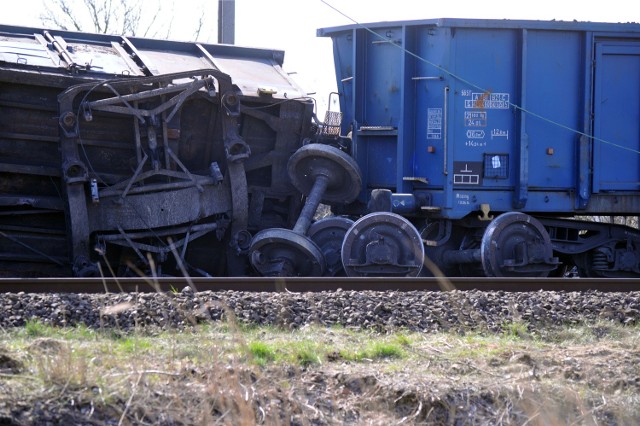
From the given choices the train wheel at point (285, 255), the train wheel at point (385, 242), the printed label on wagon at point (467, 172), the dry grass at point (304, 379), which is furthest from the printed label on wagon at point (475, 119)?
the dry grass at point (304, 379)

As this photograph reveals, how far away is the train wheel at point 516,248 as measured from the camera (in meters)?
10.3

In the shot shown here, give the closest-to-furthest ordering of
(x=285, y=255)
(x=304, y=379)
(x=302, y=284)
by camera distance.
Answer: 1. (x=304, y=379)
2. (x=302, y=284)
3. (x=285, y=255)

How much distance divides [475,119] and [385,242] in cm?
217

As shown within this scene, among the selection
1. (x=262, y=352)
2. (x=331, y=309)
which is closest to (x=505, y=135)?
(x=331, y=309)

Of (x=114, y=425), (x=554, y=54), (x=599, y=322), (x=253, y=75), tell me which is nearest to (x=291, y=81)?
(x=253, y=75)

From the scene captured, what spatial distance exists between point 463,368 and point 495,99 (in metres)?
6.15

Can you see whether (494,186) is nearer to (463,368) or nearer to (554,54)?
(554,54)

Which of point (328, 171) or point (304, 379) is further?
point (328, 171)

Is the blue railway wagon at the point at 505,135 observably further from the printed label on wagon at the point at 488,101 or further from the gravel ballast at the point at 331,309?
the gravel ballast at the point at 331,309

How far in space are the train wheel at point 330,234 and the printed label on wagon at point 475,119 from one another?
1.96 metres

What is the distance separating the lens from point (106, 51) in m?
11.2

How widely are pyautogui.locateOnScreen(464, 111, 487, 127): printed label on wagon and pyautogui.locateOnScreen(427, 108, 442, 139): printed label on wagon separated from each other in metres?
0.33

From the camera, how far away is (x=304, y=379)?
5023 millimetres

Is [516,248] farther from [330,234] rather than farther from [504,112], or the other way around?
[330,234]
